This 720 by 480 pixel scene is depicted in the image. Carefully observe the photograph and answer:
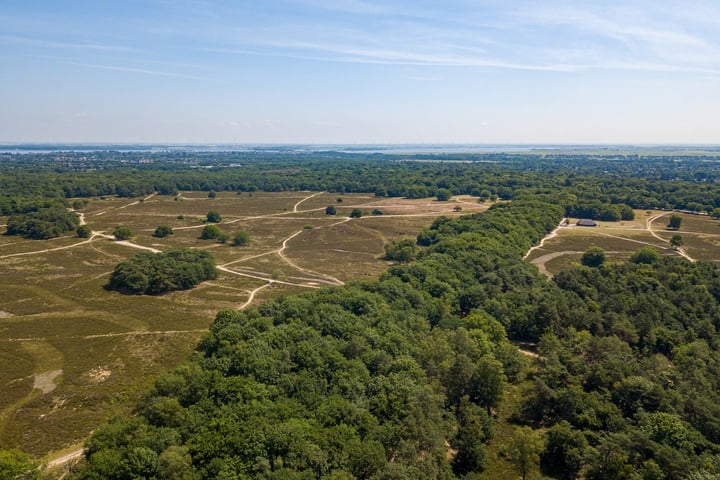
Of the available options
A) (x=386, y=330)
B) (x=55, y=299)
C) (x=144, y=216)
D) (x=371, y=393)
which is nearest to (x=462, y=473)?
(x=371, y=393)

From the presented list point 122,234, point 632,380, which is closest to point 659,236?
point 632,380

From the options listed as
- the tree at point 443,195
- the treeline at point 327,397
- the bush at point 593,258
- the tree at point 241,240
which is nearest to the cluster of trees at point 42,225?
the tree at point 241,240

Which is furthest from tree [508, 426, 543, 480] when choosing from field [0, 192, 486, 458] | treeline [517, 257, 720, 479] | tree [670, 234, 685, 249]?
tree [670, 234, 685, 249]

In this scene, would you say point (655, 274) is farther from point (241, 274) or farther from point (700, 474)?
point (241, 274)

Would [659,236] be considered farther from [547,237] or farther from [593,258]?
[593,258]

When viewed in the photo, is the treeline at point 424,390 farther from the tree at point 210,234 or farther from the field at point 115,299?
the tree at point 210,234

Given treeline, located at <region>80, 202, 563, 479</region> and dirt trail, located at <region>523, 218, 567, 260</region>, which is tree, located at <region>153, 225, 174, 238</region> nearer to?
treeline, located at <region>80, 202, 563, 479</region>
